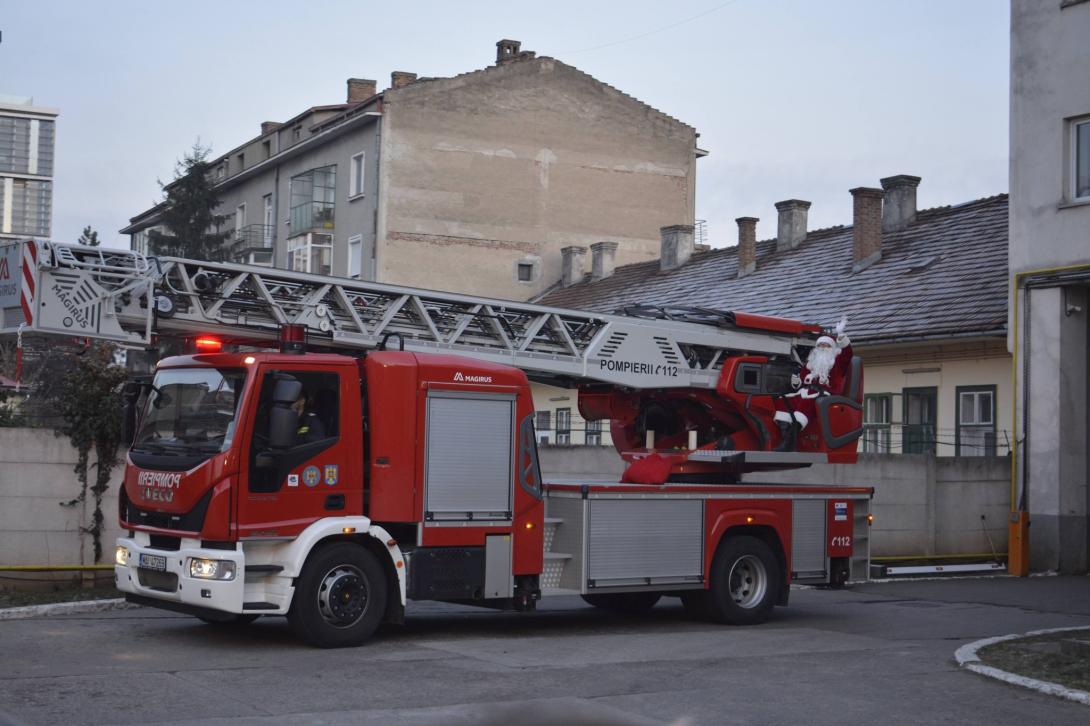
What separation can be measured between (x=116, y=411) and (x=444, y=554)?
5.20 m

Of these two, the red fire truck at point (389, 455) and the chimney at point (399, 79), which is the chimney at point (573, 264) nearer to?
the chimney at point (399, 79)

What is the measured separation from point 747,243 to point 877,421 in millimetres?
10089

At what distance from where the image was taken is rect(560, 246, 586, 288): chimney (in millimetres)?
43719

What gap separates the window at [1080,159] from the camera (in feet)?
69.2

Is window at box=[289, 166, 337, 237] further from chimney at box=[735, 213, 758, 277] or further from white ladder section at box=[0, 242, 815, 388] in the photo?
white ladder section at box=[0, 242, 815, 388]

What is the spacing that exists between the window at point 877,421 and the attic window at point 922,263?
3138mm

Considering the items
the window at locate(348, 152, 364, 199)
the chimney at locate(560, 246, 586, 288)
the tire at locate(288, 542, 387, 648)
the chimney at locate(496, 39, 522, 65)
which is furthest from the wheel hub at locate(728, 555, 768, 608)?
the chimney at locate(496, 39, 522, 65)

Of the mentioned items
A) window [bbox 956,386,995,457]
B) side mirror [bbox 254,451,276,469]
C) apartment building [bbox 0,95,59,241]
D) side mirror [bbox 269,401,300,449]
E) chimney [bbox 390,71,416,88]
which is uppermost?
apartment building [bbox 0,95,59,241]

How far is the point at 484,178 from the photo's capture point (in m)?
43.1

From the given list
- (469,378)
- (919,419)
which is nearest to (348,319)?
(469,378)

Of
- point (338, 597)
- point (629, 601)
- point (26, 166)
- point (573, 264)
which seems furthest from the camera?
point (26, 166)

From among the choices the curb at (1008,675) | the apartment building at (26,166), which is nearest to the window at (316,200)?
the curb at (1008,675)

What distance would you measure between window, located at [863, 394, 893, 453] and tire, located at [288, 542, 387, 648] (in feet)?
49.5

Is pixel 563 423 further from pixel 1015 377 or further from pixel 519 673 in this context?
pixel 519 673
